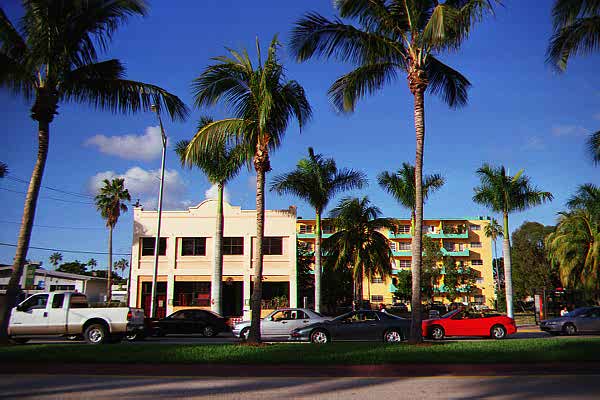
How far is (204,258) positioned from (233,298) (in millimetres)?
3755

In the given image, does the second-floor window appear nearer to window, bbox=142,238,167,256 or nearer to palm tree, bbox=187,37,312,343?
window, bbox=142,238,167,256

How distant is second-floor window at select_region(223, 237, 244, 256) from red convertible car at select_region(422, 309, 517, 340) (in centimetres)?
1887

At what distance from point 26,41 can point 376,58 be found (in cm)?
1045

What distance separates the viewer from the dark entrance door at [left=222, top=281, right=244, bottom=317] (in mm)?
38250

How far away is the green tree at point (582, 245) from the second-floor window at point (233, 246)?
23.5 m

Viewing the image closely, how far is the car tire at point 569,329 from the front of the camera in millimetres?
24234

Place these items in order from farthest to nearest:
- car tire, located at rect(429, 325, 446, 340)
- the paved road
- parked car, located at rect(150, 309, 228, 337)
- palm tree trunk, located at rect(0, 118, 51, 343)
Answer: parked car, located at rect(150, 309, 228, 337) < car tire, located at rect(429, 325, 446, 340) < palm tree trunk, located at rect(0, 118, 51, 343) < the paved road

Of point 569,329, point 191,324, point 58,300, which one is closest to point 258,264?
point 58,300

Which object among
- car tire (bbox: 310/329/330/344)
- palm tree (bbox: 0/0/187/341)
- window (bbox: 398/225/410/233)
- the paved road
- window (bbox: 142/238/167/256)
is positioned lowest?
the paved road

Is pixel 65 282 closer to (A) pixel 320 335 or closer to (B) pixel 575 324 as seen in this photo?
(A) pixel 320 335

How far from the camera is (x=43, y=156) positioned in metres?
15.4

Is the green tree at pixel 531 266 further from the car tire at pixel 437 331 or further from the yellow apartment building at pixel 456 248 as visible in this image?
the car tire at pixel 437 331

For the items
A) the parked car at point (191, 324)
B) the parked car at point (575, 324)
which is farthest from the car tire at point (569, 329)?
the parked car at point (191, 324)

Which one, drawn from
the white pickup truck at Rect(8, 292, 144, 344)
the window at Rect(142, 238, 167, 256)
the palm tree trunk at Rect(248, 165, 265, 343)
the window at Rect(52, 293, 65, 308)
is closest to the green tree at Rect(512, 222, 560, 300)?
the window at Rect(142, 238, 167, 256)
